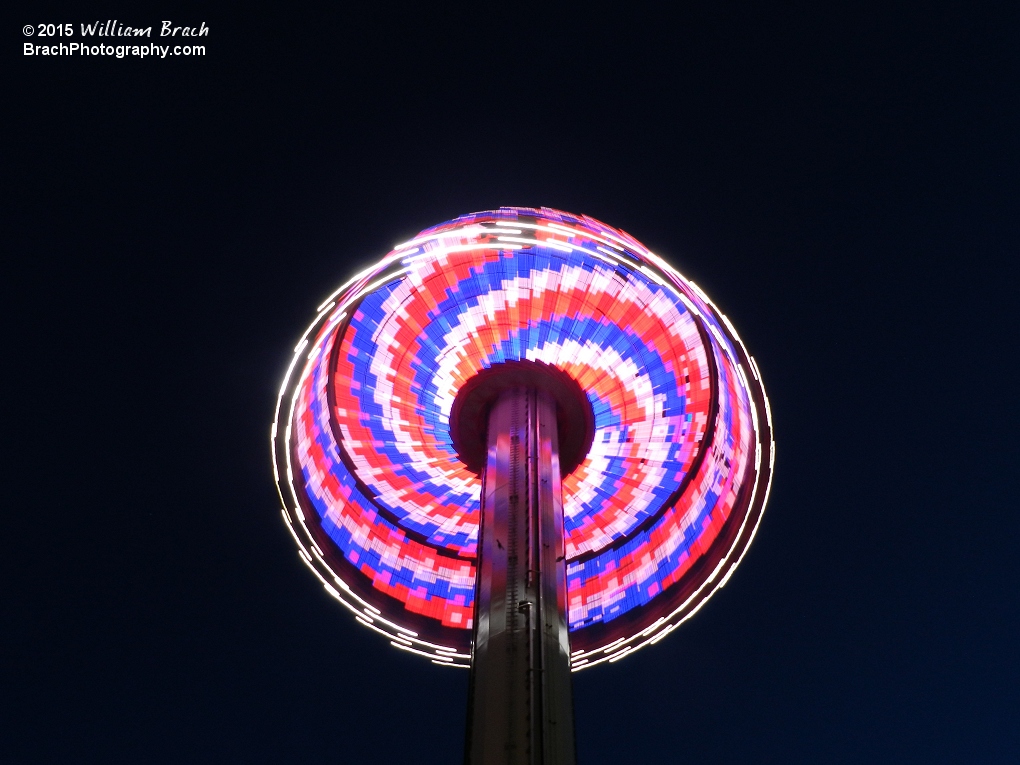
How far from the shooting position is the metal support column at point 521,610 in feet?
32.9

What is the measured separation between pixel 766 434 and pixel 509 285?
6.19 metres

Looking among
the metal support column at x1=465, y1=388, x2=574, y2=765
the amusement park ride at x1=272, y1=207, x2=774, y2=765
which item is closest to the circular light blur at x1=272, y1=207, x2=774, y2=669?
the amusement park ride at x1=272, y1=207, x2=774, y2=765

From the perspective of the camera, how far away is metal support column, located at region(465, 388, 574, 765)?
1004 cm

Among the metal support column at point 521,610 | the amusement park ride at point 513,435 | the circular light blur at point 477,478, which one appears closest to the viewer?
the metal support column at point 521,610

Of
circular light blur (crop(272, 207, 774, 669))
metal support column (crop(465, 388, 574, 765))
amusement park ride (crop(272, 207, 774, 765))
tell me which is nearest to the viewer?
metal support column (crop(465, 388, 574, 765))

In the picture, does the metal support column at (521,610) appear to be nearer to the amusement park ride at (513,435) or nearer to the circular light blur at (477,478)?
the amusement park ride at (513,435)

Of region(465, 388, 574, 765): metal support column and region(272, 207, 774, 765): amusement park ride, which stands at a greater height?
region(272, 207, 774, 765): amusement park ride

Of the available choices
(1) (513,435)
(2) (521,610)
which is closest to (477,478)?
(1) (513,435)

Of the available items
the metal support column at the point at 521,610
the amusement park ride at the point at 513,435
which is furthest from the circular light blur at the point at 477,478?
the metal support column at the point at 521,610

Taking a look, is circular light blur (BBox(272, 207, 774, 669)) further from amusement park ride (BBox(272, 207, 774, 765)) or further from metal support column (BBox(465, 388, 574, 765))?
metal support column (BBox(465, 388, 574, 765))

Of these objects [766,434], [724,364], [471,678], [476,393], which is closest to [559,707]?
[471,678]

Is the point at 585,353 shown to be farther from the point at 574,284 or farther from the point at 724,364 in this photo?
the point at 724,364

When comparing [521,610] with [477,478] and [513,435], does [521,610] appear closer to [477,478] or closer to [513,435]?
[513,435]

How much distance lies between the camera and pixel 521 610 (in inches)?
452
